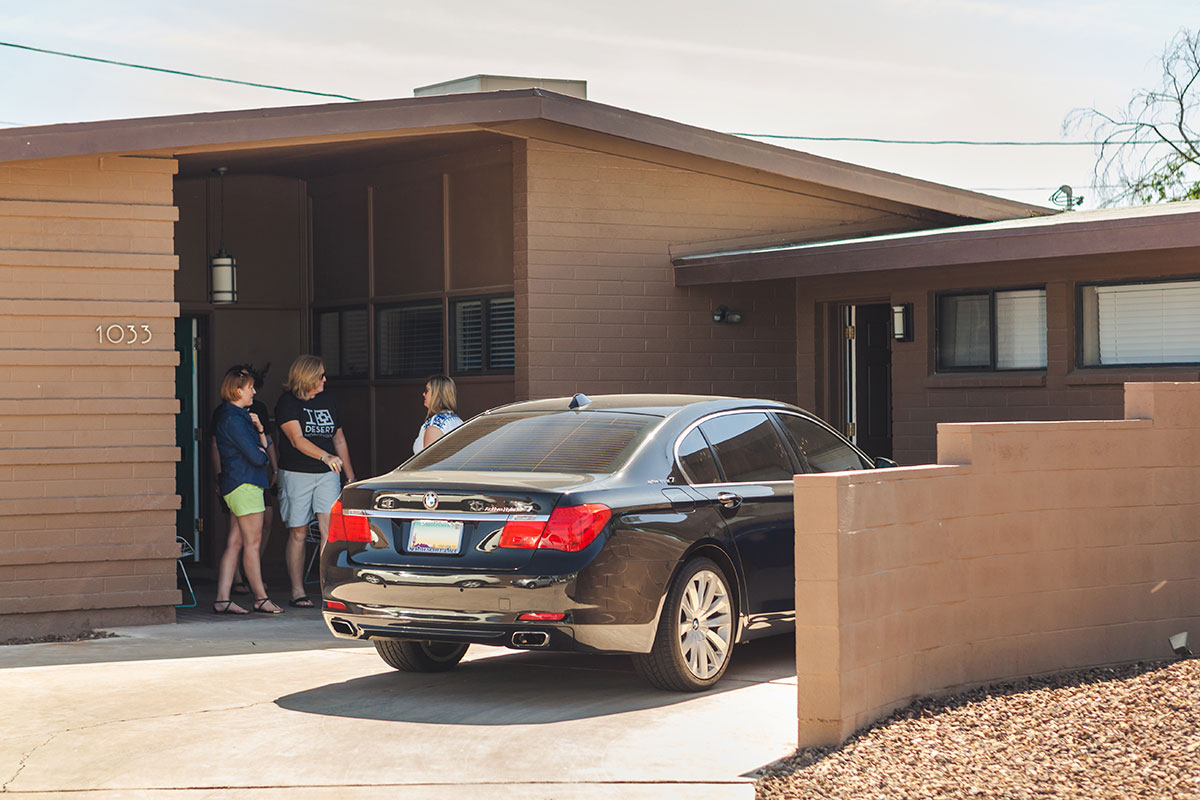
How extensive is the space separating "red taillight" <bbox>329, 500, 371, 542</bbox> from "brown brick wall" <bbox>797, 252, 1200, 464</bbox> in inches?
266

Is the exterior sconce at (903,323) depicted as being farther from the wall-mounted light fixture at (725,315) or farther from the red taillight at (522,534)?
the red taillight at (522,534)

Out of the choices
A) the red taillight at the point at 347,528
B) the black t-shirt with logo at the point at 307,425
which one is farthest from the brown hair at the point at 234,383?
the red taillight at the point at 347,528

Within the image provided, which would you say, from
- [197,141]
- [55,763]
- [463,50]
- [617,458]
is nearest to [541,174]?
[197,141]

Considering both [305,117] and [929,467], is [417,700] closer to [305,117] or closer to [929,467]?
[929,467]

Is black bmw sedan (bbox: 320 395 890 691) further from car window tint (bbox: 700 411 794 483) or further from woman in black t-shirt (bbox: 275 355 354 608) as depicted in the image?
woman in black t-shirt (bbox: 275 355 354 608)

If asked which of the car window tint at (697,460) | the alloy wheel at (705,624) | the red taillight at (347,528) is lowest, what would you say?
the alloy wheel at (705,624)

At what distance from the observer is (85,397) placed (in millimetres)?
10570

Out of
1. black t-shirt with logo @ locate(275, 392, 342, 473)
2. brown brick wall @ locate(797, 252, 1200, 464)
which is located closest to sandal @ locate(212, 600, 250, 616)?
black t-shirt with logo @ locate(275, 392, 342, 473)

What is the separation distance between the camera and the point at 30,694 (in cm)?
794

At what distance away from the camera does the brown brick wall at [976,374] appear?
472 inches

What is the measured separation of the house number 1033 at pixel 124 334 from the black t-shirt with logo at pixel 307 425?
51.2 inches

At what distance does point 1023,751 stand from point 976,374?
706 cm

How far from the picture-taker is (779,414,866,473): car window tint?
29.0 ft

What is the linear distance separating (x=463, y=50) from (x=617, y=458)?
2997cm
